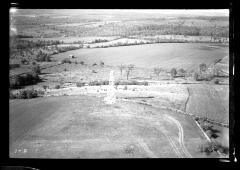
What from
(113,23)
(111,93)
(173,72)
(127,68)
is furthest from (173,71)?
(113,23)

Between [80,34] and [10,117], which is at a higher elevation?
[80,34]

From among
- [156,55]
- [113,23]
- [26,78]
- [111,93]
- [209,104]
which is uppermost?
[113,23]

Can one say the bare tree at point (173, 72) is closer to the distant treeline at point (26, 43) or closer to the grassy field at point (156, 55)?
the grassy field at point (156, 55)

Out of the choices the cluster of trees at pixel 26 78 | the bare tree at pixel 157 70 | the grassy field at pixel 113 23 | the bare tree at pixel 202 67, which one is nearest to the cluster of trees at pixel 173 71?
the bare tree at pixel 157 70

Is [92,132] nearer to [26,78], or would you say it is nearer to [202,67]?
[26,78]

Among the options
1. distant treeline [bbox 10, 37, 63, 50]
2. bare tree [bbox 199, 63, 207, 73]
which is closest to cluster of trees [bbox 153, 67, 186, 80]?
bare tree [bbox 199, 63, 207, 73]
